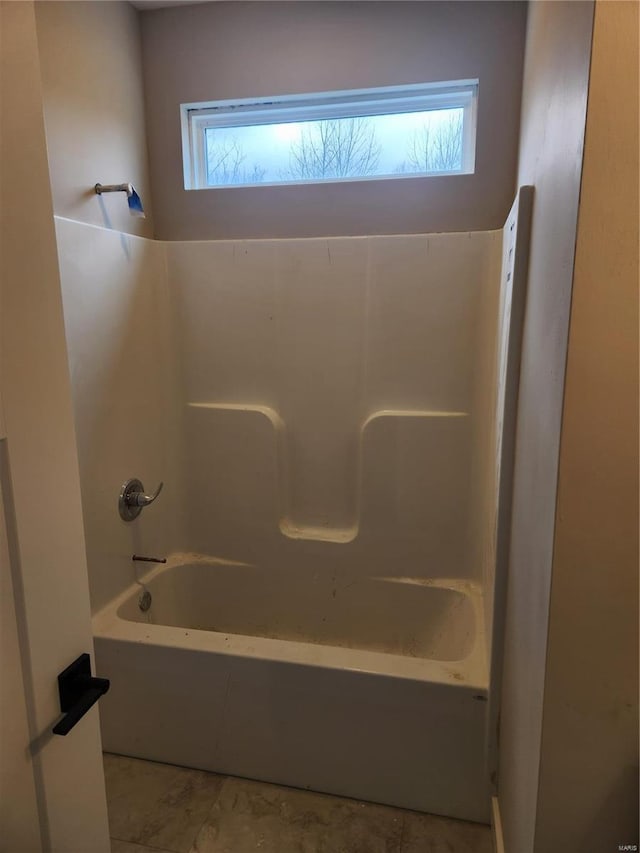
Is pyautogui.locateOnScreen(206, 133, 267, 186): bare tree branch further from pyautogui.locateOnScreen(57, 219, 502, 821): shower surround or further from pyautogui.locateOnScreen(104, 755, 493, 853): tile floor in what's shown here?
pyautogui.locateOnScreen(104, 755, 493, 853): tile floor

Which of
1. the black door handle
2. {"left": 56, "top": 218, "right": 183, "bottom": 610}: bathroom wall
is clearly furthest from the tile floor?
the black door handle

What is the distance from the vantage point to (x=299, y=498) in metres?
2.26

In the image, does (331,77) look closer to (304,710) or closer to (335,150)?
(335,150)

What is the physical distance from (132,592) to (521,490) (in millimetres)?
1472

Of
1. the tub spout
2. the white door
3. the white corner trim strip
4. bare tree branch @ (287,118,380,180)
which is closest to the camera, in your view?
the white door

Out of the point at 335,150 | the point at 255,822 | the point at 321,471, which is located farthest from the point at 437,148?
the point at 255,822

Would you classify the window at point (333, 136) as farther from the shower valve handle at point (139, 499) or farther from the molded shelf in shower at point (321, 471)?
the shower valve handle at point (139, 499)

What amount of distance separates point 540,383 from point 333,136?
1629 mm

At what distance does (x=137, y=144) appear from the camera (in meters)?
2.07

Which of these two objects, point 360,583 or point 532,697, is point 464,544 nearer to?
point 360,583

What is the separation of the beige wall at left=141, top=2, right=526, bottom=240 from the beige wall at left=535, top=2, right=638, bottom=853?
1.33 meters

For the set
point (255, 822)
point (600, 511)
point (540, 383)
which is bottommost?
point (255, 822)

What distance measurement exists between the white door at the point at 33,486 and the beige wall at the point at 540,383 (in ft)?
2.37

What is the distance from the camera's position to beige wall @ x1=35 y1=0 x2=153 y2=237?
1621mm
